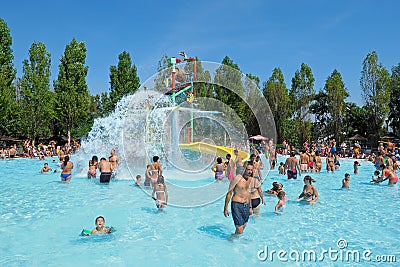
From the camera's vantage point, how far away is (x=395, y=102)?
36812 mm

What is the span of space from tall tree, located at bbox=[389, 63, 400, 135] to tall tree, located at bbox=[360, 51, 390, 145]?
530 cm

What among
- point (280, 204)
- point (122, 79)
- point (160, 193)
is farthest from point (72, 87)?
point (280, 204)

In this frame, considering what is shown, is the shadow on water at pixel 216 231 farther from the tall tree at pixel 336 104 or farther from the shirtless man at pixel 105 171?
the tall tree at pixel 336 104

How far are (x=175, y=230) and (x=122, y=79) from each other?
30.8 meters

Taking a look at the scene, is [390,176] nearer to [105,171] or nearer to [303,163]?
[303,163]

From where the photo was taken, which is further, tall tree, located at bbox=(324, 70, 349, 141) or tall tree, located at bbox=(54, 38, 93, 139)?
tall tree, located at bbox=(324, 70, 349, 141)

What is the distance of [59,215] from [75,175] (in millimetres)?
7462

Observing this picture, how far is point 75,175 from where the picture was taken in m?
15.4

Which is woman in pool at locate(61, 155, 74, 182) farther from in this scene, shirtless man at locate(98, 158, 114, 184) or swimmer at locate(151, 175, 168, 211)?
swimmer at locate(151, 175, 168, 211)

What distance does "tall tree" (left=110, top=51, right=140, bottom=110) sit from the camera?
3578 centimetres

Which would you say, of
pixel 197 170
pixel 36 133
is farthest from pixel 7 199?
pixel 36 133

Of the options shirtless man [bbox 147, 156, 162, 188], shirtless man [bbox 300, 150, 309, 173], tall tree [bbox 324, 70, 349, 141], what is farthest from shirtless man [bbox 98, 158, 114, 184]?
tall tree [bbox 324, 70, 349, 141]

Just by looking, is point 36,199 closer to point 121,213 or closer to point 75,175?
point 121,213

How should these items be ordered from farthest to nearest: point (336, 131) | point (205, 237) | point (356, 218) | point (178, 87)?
point (336, 131), point (178, 87), point (356, 218), point (205, 237)
